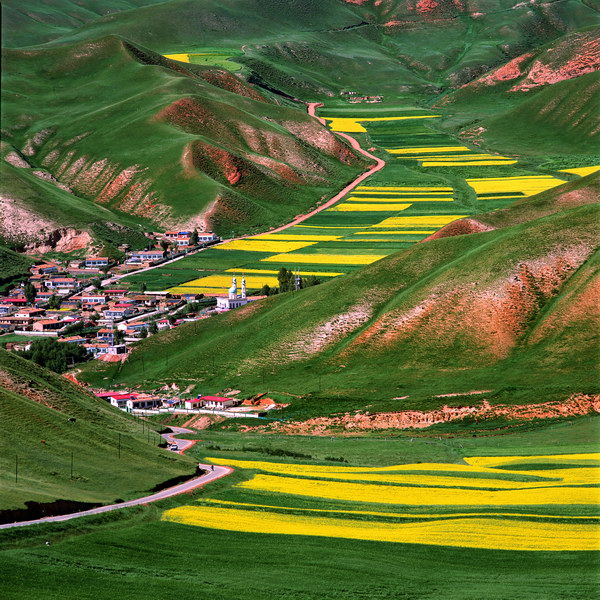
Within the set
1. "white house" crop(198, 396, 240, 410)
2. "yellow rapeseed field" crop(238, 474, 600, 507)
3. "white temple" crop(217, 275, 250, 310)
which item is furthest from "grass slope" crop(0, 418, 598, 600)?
"white temple" crop(217, 275, 250, 310)

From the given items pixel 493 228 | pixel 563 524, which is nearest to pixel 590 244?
pixel 493 228

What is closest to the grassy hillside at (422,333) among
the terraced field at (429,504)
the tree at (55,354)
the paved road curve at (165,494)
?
the tree at (55,354)

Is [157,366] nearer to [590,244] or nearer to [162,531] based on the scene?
[590,244]

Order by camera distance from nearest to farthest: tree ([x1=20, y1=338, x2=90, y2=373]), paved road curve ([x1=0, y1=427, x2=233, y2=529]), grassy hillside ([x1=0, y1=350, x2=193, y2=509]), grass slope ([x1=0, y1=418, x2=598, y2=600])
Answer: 1. grass slope ([x1=0, y1=418, x2=598, y2=600])
2. paved road curve ([x1=0, y1=427, x2=233, y2=529])
3. grassy hillside ([x1=0, y1=350, x2=193, y2=509])
4. tree ([x1=20, y1=338, x2=90, y2=373])

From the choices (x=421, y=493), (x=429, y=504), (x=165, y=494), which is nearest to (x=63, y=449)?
(x=165, y=494)

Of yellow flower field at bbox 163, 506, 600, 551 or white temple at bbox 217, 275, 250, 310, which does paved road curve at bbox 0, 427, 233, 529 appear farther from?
white temple at bbox 217, 275, 250, 310

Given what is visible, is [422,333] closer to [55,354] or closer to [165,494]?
[55,354]
